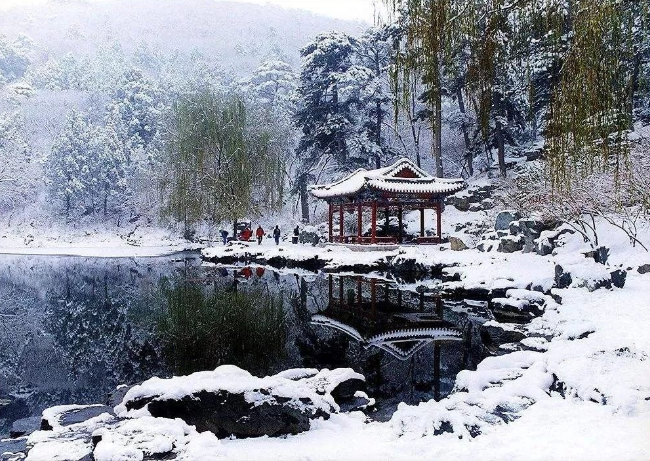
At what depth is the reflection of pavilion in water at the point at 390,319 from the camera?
367 inches

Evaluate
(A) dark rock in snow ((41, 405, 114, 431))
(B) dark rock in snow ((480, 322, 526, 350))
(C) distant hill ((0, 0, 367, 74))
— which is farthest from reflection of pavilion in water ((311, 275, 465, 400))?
(C) distant hill ((0, 0, 367, 74))

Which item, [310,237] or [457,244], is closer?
[457,244]

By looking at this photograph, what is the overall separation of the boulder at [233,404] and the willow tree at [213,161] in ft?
67.1

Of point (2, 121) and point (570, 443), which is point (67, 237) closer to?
point (2, 121)

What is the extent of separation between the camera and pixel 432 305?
41.9 ft

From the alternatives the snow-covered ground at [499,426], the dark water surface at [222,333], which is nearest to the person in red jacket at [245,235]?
the dark water surface at [222,333]

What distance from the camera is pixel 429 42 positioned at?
3.03 meters

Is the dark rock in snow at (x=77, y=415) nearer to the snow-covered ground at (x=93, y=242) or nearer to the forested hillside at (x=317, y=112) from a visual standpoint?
the forested hillside at (x=317, y=112)

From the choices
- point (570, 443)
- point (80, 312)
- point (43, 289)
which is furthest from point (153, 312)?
point (570, 443)

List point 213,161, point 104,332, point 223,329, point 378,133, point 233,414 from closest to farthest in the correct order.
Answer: point 233,414, point 223,329, point 104,332, point 213,161, point 378,133

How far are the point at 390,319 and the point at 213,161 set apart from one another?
17.4 metres

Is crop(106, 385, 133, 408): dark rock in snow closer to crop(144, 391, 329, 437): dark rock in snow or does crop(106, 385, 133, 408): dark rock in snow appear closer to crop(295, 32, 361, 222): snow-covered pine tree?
crop(144, 391, 329, 437): dark rock in snow

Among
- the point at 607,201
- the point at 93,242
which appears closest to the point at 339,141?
the point at 93,242

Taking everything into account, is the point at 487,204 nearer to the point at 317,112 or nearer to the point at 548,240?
the point at 548,240
